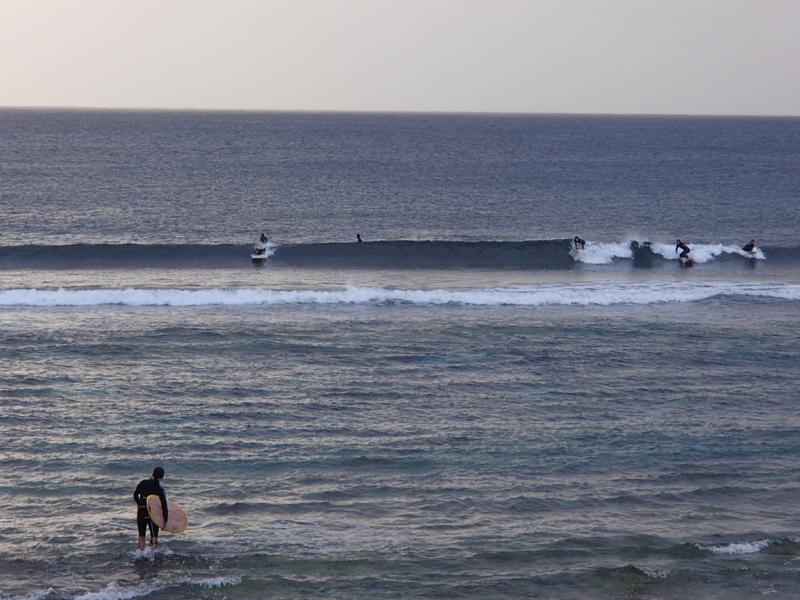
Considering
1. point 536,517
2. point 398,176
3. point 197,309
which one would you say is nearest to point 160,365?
point 197,309

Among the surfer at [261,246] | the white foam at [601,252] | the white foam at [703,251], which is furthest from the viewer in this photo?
the white foam at [703,251]

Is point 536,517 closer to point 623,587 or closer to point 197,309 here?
point 623,587

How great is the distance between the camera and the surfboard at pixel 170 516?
49.6 feet

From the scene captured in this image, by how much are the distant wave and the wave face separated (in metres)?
7.09

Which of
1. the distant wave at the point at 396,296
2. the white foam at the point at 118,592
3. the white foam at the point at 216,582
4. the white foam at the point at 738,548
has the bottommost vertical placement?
the white foam at the point at 738,548

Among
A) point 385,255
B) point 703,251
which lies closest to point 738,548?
point 385,255

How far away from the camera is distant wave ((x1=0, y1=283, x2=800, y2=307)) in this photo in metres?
34.7

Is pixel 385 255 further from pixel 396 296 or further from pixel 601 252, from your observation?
pixel 601 252

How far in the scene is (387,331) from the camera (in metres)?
31.1

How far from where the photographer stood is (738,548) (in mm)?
15875

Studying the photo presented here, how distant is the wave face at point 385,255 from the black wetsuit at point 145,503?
28750 mm

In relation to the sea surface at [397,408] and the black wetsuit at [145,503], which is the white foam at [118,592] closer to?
the sea surface at [397,408]

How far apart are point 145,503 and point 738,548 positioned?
1002 centimetres

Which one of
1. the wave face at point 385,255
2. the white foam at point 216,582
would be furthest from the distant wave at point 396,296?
the white foam at point 216,582
